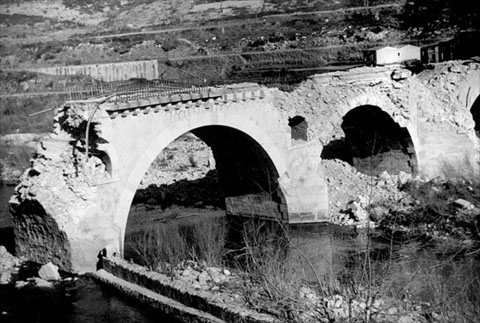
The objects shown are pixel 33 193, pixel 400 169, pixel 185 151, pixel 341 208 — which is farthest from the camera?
pixel 185 151

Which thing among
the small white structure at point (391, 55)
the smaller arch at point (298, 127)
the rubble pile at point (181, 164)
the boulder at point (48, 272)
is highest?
the small white structure at point (391, 55)

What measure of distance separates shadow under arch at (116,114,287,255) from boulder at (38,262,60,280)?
19.3ft

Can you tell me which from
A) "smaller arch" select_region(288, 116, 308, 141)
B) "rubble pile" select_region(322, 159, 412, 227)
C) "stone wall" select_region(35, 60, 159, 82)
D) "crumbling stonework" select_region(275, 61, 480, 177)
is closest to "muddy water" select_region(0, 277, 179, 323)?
"rubble pile" select_region(322, 159, 412, 227)

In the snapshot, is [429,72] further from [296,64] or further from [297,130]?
[296,64]

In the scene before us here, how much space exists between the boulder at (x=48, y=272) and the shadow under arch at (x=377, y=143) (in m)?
14.0

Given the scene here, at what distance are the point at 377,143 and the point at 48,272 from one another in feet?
51.8

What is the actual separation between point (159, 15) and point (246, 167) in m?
24.6

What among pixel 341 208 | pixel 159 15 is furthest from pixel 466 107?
pixel 159 15

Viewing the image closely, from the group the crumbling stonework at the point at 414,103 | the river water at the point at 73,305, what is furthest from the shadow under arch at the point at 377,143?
the river water at the point at 73,305

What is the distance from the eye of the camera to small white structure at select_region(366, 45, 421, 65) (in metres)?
35.8

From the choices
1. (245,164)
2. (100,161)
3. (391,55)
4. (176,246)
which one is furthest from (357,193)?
(100,161)

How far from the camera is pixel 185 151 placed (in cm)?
3719

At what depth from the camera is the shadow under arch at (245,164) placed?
2656 centimetres

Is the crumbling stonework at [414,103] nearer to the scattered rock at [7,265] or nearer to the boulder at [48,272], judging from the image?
the boulder at [48,272]
